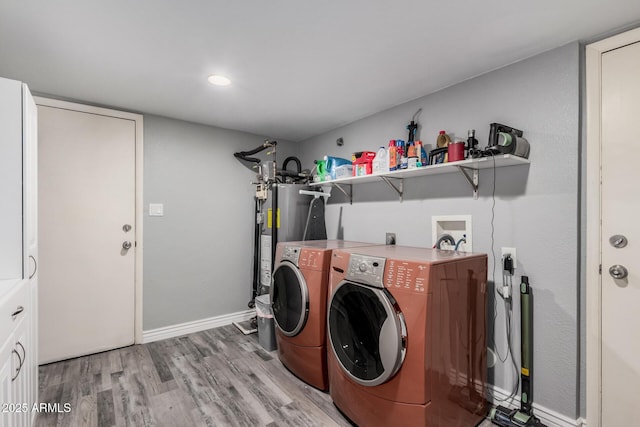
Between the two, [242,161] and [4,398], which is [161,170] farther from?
[4,398]

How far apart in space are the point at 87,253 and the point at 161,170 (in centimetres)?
94

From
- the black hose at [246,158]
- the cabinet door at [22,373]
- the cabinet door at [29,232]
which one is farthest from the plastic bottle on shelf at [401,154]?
the cabinet door at [22,373]

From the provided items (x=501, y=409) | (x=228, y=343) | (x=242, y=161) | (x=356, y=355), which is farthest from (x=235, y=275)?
(x=501, y=409)

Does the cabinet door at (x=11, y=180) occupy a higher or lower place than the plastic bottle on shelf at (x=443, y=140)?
lower

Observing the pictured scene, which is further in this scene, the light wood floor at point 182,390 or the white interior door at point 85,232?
the white interior door at point 85,232

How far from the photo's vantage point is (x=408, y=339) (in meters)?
1.41

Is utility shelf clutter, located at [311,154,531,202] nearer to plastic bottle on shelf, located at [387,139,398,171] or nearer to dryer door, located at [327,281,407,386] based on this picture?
plastic bottle on shelf, located at [387,139,398,171]

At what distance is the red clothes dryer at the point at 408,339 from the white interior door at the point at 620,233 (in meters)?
0.56

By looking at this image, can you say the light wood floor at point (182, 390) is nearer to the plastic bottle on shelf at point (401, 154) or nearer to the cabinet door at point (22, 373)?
the cabinet door at point (22, 373)

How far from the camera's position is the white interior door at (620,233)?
1465 mm

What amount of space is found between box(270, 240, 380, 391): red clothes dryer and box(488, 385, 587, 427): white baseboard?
3.64 feet

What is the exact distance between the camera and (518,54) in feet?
5.75

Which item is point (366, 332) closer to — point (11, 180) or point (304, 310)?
point (304, 310)

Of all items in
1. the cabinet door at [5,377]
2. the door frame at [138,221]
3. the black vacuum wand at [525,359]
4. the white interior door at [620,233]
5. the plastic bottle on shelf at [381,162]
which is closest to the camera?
the cabinet door at [5,377]
